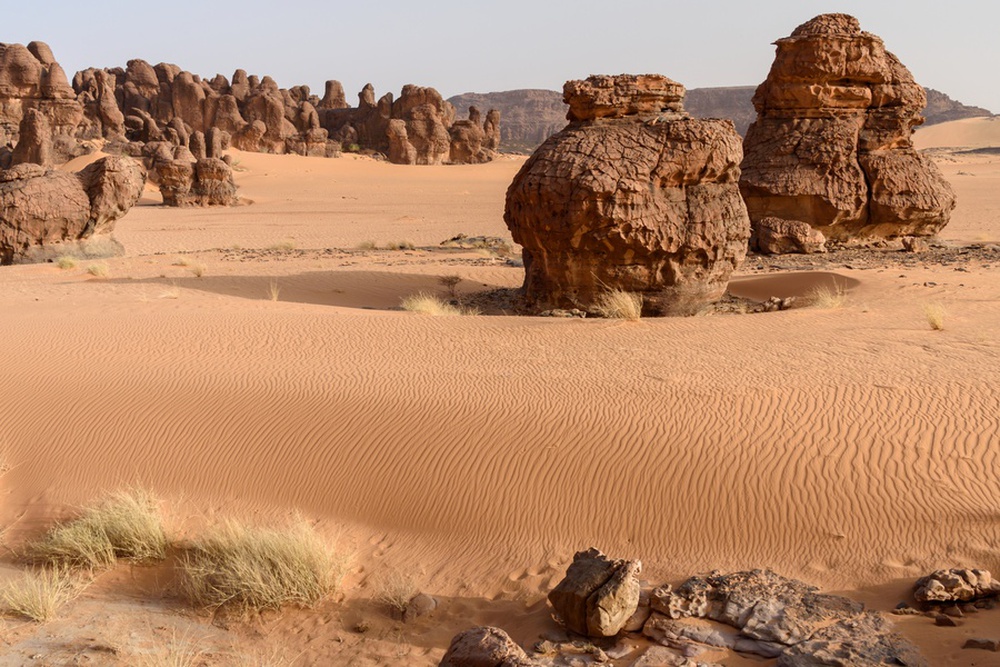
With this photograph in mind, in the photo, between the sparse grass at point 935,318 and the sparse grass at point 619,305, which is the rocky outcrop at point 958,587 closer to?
the sparse grass at point 935,318

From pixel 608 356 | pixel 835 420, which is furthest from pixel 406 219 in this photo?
pixel 835 420

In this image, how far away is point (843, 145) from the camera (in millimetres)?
15961

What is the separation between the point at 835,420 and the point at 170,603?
14.2ft

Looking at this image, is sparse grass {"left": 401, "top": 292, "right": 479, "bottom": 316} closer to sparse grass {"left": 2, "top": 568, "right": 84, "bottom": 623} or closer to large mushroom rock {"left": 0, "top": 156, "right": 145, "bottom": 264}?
sparse grass {"left": 2, "top": 568, "right": 84, "bottom": 623}

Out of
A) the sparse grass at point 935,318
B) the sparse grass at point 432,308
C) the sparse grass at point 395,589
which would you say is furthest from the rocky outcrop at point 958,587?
the sparse grass at point 432,308

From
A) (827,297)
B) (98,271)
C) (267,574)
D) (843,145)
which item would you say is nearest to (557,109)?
(843,145)

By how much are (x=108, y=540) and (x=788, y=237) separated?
13382 millimetres

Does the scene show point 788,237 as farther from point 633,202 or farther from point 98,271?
point 98,271

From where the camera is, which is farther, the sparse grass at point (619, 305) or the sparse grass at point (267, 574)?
the sparse grass at point (619, 305)

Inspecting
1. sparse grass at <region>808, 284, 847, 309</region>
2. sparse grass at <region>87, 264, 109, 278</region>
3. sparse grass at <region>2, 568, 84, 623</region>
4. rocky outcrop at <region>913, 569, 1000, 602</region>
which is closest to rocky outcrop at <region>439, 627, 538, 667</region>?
rocky outcrop at <region>913, 569, 1000, 602</region>

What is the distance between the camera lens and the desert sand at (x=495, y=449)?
15.3 ft

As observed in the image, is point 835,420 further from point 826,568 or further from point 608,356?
point 608,356

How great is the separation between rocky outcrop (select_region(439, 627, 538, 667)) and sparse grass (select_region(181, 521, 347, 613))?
1.19m

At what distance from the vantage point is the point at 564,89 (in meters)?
10.9
